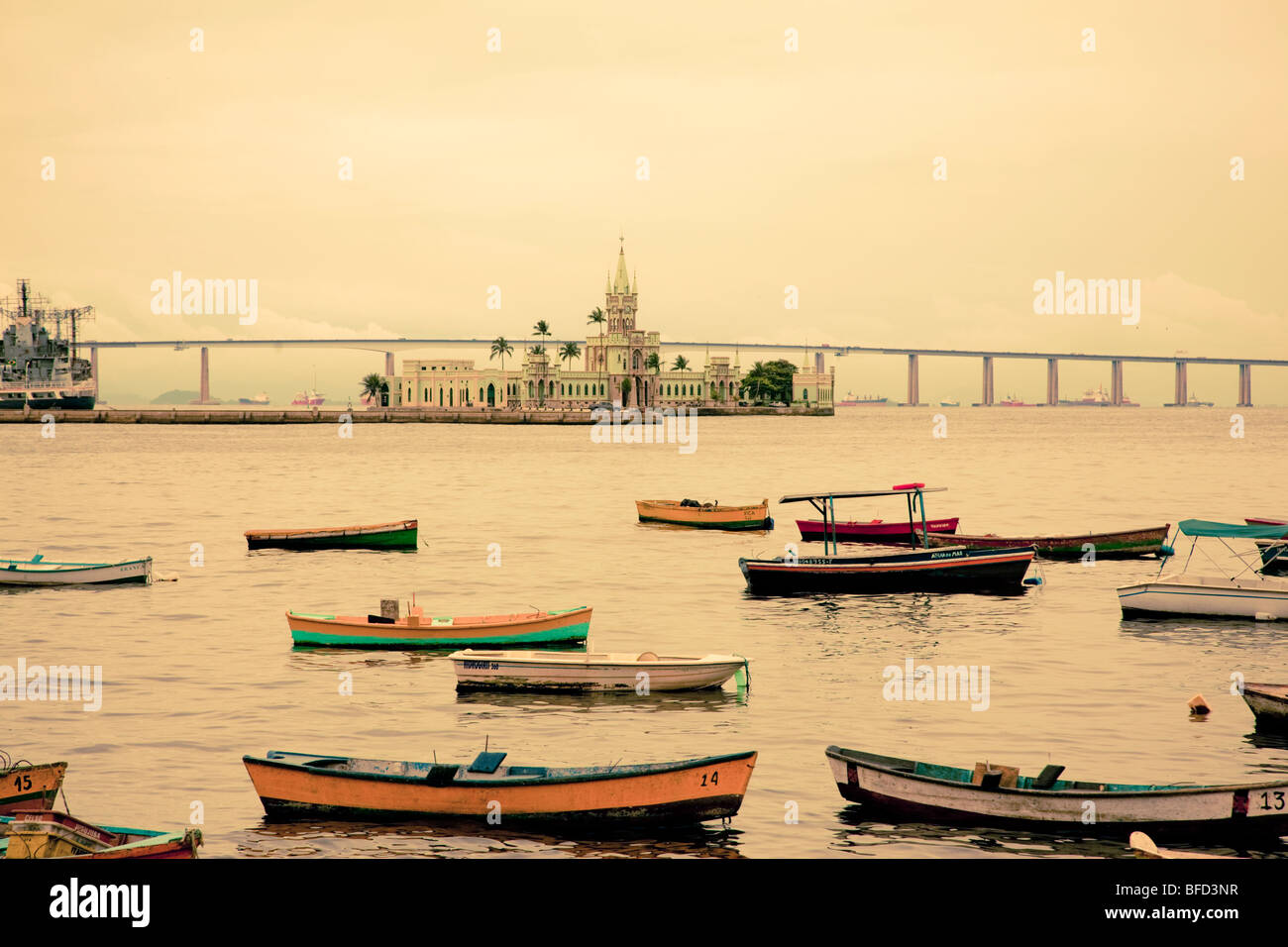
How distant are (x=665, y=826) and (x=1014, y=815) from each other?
4.70 metres

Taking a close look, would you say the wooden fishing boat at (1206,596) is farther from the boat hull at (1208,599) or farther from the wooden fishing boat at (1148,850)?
the wooden fishing boat at (1148,850)

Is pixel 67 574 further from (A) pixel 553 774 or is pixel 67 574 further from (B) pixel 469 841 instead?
(A) pixel 553 774

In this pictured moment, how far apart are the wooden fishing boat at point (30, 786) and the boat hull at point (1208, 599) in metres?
27.9

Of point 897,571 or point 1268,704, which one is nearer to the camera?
point 1268,704

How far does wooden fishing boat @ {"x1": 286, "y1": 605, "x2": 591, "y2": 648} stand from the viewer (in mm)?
30109

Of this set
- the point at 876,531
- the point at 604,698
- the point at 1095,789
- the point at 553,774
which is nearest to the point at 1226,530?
the point at 604,698

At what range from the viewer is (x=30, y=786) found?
1719 cm

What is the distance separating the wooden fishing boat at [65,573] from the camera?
41750 mm

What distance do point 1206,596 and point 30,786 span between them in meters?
29.4

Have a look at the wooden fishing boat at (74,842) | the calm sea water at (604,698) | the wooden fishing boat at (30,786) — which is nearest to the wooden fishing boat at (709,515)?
the calm sea water at (604,698)

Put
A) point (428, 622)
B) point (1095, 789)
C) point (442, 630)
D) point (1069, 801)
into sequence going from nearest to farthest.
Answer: point (1069, 801) → point (1095, 789) → point (442, 630) → point (428, 622)

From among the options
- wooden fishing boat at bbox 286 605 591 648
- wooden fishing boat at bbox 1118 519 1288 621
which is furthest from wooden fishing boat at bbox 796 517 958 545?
wooden fishing boat at bbox 286 605 591 648
